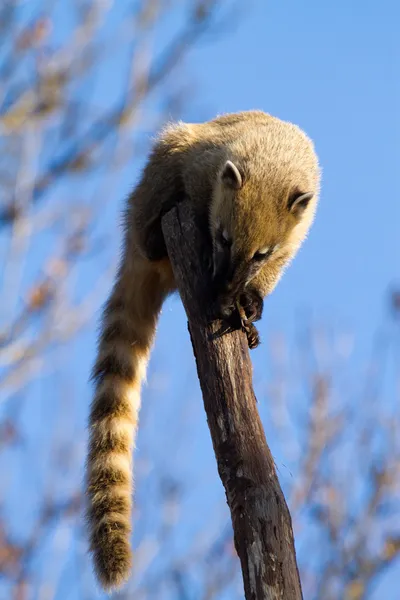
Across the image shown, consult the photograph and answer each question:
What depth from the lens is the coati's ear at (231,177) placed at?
526cm

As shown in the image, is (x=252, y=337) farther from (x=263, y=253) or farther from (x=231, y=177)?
(x=231, y=177)

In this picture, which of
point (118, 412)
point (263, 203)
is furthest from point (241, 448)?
point (263, 203)

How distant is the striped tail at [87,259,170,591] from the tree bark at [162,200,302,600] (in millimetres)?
760

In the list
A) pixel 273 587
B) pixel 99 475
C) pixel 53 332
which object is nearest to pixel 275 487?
pixel 273 587

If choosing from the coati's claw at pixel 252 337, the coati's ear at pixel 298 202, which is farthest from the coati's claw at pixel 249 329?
the coati's ear at pixel 298 202

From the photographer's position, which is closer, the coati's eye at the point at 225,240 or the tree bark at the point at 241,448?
the tree bark at the point at 241,448

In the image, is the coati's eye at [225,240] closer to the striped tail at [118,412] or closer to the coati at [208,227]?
the coati at [208,227]

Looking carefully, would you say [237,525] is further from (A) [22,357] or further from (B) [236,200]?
(A) [22,357]

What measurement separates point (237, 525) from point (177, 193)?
100 inches

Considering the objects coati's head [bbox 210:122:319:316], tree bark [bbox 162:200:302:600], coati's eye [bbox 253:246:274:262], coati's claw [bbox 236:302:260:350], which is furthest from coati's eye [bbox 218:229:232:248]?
coati's claw [bbox 236:302:260:350]

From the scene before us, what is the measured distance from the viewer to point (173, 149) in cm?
561

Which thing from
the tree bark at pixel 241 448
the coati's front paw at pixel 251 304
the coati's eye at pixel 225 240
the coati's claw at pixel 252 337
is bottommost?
the tree bark at pixel 241 448

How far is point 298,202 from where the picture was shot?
5.48m

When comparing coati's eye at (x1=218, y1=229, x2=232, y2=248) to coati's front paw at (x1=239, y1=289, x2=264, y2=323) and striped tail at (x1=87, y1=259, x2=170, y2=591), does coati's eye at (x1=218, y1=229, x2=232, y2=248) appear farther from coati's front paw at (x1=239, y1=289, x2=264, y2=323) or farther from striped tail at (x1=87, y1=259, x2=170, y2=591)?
striped tail at (x1=87, y1=259, x2=170, y2=591)
